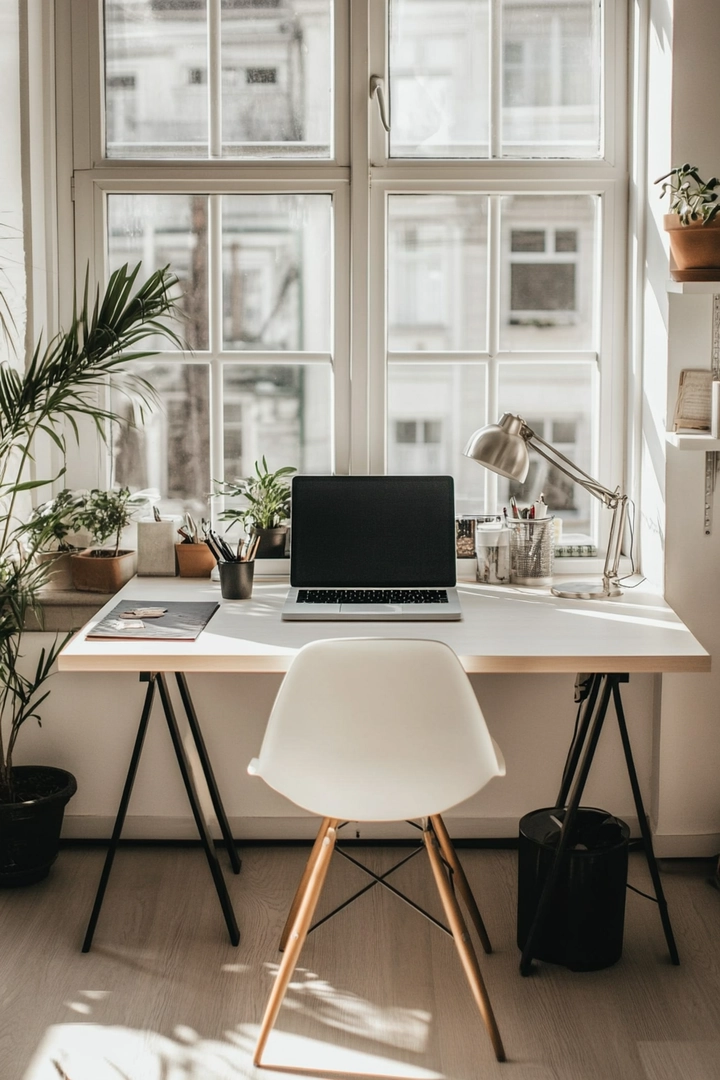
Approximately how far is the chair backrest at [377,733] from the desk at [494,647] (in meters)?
0.27

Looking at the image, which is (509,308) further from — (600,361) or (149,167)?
(149,167)

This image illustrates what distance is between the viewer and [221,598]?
2.97 metres

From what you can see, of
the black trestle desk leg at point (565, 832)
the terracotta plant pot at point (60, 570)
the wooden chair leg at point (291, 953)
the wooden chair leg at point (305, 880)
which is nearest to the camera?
the wooden chair leg at point (291, 953)

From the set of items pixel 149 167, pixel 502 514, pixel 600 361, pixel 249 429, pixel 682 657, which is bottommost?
pixel 682 657

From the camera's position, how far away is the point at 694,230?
9.02 ft

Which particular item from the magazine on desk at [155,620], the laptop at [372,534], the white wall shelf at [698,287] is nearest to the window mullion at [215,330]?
the laptop at [372,534]

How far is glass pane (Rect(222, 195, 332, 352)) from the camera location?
330 cm

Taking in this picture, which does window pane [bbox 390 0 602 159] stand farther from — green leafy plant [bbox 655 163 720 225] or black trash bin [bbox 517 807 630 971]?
black trash bin [bbox 517 807 630 971]

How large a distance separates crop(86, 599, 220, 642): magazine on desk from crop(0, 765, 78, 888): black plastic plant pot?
573mm

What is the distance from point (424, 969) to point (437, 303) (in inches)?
73.8

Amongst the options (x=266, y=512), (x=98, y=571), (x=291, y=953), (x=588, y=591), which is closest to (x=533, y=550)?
(x=588, y=591)

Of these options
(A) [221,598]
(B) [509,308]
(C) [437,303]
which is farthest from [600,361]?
(A) [221,598]

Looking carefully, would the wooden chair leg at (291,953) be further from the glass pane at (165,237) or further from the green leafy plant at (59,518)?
the glass pane at (165,237)

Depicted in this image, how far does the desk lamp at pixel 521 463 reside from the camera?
9.37ft
